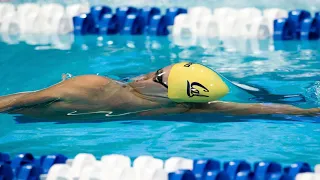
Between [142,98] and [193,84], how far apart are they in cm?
33

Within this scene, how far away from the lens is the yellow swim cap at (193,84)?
4727 millimetres

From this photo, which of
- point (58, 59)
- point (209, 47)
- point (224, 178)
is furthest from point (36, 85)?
point (224, 178)

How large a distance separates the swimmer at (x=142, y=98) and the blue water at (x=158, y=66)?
0.06m

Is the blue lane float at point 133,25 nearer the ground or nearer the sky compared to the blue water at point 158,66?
nearer the sky

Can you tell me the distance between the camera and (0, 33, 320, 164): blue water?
14.2ft

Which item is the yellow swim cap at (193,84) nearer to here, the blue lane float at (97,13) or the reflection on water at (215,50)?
the reflection on water at (215,50)

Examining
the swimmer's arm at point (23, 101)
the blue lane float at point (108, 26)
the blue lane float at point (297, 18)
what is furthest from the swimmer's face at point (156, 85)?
the blue lane float at point (108, 26)

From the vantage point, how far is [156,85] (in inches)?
188

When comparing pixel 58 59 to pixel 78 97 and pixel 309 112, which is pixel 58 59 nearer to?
pixel 78 97

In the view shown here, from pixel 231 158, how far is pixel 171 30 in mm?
3475

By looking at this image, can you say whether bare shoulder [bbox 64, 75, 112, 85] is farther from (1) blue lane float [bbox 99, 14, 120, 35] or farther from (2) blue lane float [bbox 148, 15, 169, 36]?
(1) blue lane float [bbox 99, 14, 120, 35]

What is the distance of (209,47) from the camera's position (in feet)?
22.6

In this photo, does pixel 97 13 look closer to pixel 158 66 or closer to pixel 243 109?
pixel 158 66

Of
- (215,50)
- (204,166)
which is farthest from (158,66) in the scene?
(204,166)
